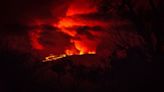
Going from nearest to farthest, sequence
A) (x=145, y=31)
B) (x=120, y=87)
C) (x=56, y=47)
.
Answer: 1. (x=120, y=87)
2. (x=145, y=31)
3. (x=56, y=47)

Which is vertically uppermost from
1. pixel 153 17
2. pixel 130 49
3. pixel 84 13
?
pixel 84 13

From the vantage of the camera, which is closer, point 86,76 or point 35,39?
point 86,76

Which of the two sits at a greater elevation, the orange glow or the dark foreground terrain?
the orange glow

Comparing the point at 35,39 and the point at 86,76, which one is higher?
the point at 35,39

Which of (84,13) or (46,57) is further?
(84,13)

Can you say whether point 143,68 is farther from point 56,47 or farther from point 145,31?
point 56,47

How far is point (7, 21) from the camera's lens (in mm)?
13461

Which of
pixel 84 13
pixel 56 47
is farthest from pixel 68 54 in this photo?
pixel 84 13

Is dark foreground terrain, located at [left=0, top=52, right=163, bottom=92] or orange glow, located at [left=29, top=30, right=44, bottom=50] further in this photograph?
orange glow, located at [left=29, top=30, right=44, bottom=50]

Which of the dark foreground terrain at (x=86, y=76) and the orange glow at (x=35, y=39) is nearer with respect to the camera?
the dark foreground terrain at (x=86, y=76)

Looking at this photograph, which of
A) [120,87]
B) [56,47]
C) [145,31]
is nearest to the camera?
[120,87]

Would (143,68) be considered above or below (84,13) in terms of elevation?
below

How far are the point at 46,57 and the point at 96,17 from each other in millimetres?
2053

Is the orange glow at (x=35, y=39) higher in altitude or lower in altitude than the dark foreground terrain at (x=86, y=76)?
higher
